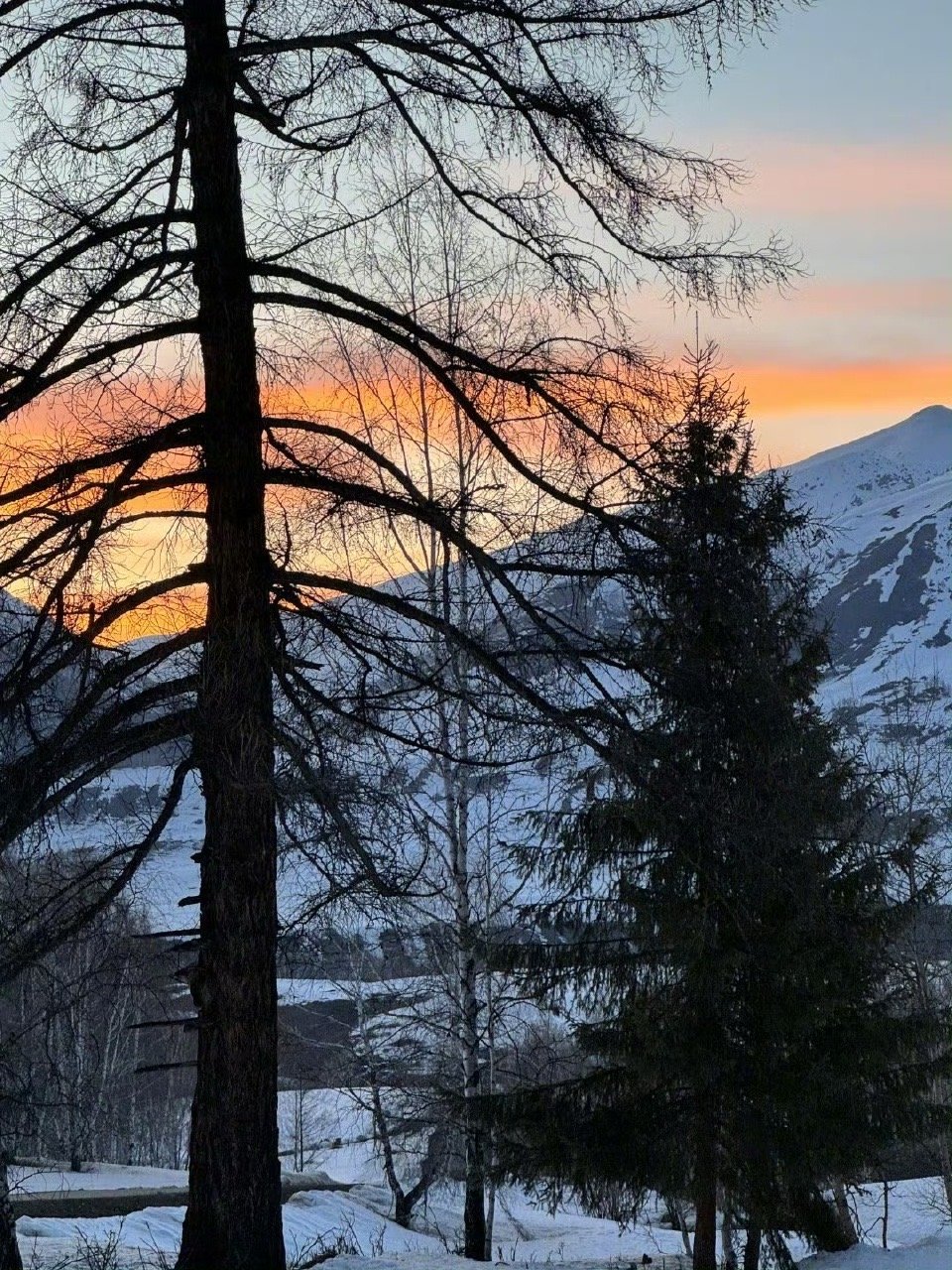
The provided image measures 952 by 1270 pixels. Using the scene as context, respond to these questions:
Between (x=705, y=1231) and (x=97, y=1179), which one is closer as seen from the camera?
(x=705, y=1231)

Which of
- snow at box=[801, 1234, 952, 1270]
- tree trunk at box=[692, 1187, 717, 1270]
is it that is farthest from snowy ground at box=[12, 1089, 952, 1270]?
tree trunk at box=[692, 1187, 717, 1270]

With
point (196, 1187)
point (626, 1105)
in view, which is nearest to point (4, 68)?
point (196, 1187)

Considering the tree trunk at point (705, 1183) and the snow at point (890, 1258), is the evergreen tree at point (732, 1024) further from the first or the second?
the snow at point (890, 1258)

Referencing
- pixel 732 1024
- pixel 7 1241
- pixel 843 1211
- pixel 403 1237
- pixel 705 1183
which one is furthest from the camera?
pixel 403 1237

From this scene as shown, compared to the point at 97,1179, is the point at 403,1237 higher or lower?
higher

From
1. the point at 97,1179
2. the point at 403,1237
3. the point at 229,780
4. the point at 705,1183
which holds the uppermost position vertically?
the point at 229,780

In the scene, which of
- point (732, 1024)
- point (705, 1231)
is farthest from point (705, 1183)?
point (732, 1024)

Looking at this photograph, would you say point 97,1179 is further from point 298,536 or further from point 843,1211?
point 298,536

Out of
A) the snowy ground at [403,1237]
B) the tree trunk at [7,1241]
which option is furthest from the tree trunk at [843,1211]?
the tree trunk at [7,1241]

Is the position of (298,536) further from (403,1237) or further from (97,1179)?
(97,1179)

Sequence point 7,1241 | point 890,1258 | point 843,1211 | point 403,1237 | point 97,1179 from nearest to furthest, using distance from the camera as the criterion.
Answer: point 7,1241
point 890,1258
point 843,1211
point 403,1237
point 97,1179

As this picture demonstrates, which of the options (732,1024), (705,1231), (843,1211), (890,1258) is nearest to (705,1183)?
(705,1231)

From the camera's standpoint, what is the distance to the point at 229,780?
18.8 ft

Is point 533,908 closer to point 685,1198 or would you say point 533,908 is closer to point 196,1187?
point 685,1198
